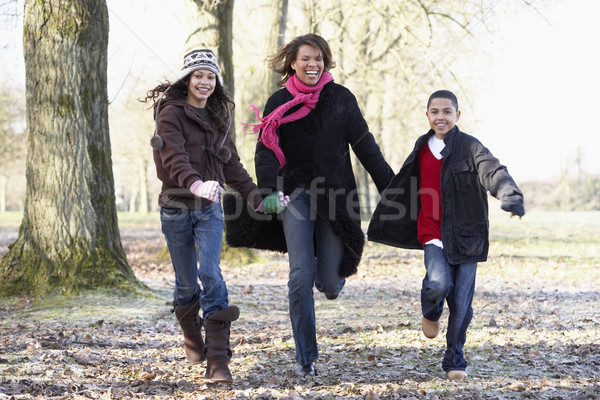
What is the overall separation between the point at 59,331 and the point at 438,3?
11006 mm

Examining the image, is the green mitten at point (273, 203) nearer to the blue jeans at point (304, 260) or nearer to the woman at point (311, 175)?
the woman at point (311, 175)

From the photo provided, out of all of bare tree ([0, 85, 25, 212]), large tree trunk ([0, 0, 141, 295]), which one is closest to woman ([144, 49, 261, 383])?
large tree trunk ([0, 0, 141, 295])

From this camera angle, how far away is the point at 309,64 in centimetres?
451

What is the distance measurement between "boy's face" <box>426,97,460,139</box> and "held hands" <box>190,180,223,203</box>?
1.65 m

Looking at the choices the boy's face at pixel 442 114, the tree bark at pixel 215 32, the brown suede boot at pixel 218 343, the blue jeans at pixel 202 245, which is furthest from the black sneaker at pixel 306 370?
the tree bark at pixel 215 32

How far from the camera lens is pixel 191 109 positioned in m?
4.36

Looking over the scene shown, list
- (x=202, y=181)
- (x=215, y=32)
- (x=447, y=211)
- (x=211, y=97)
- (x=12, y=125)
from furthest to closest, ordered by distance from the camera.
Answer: (x=12, y=125), (x=215, y=32), (x=211, y=97), (x=447, y=211), (x=202, y=181)

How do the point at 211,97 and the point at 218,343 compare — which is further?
the point at 211,97

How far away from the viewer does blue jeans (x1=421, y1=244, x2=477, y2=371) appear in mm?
4383

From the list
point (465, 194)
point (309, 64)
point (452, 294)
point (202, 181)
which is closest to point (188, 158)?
point (202, 181)

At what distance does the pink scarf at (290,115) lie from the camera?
4484 millimetres

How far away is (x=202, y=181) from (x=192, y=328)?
3.90 feet

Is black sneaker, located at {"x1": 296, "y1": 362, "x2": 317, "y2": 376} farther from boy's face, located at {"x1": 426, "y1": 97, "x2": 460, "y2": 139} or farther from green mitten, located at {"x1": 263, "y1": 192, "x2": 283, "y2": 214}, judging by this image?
boy's face, located at {"x1": 426, "y1": 97, "x2": 460, "y2": 139}

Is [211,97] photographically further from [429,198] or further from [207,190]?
[429,198]
